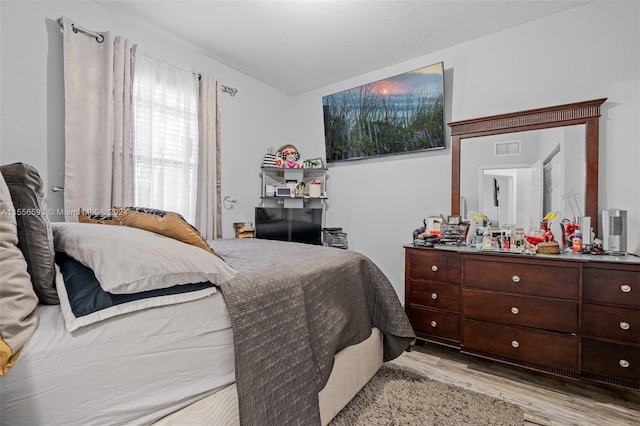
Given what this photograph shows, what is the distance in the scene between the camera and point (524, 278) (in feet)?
6.45

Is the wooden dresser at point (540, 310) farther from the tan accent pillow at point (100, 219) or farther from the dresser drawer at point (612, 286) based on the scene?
the tan accent pillow at point (100, 219)

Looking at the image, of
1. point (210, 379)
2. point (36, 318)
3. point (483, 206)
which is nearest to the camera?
point (36, 318)

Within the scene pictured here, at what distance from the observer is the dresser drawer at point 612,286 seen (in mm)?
1687

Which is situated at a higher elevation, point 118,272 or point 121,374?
point 118,272

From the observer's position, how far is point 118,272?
2.84ft

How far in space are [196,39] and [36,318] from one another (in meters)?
2.81

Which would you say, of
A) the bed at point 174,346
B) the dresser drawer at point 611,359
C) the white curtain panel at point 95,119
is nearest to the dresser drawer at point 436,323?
the dresser drawer at point 611,359

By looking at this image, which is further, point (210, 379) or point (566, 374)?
point (566, 374)

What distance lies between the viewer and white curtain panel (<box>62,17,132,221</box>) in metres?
2.12

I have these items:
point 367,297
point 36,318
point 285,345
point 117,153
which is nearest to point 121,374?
point 36,318

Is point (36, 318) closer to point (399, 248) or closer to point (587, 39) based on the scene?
point (399, 248)

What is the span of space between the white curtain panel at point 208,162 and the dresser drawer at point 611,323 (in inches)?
119

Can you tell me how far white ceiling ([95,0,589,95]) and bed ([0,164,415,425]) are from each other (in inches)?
80.7

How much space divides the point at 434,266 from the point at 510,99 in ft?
5.34
